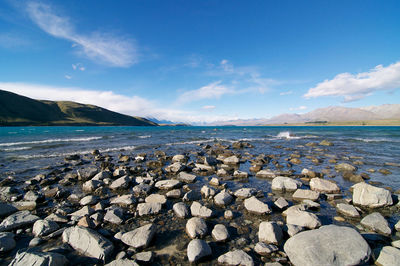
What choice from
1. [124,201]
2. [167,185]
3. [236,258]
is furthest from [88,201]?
[236,258]

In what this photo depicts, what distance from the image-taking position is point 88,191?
9.39m

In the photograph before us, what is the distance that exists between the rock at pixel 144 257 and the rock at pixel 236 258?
187 centimetres

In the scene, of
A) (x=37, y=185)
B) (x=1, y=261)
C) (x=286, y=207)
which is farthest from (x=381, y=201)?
(x=37, y=185)

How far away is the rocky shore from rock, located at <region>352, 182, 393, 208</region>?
0.11ft

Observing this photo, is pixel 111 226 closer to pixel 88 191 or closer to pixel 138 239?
pixel 138 239

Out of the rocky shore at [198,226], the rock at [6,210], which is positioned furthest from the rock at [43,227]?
the rock at [6,210]

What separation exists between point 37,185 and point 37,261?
9.25 metres

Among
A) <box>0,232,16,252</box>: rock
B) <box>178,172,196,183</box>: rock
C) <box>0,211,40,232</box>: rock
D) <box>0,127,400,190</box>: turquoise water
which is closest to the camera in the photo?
<box>0,232,16,252</box>: rock

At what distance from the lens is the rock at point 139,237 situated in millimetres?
4938

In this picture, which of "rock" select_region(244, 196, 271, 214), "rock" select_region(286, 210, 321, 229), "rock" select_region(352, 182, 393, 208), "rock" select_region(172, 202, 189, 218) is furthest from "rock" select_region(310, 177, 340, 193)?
"rock" select_region(172, 202, 189, 218)

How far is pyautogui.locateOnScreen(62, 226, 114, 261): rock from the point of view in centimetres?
456

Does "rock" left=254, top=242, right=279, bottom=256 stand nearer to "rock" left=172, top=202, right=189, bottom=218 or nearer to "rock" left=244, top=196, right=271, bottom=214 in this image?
"rock" left=244, top=196, right=271, bottom=214

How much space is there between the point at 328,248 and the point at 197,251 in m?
3.42

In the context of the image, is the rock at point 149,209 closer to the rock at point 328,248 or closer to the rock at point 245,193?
the rock at point 245,193
